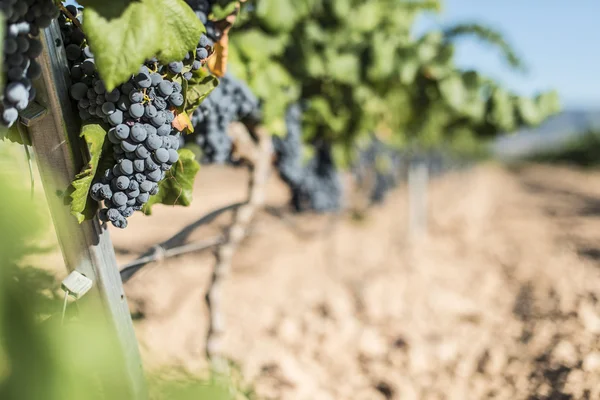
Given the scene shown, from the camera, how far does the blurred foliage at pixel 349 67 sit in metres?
2.37

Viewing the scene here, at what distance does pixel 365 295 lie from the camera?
164 inches

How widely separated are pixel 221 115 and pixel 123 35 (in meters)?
0.99

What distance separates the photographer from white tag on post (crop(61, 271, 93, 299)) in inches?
42.1

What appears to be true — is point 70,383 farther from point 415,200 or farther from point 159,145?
point 415,200

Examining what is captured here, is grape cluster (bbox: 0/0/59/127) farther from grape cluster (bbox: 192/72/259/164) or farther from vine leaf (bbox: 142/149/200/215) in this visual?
grape cluster (bbox: 192/72/259/164)

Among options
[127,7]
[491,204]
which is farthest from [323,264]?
[491,204]

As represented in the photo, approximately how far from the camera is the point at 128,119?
979 millimetres

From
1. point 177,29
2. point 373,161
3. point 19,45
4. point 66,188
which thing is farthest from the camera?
point 373,161

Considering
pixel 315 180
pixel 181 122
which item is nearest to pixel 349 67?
pixel 315 180

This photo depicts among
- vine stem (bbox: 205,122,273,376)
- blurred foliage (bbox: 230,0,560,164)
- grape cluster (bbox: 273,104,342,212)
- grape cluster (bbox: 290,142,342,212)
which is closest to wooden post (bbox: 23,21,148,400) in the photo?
vine stem (bbox: 205,122,273,376)

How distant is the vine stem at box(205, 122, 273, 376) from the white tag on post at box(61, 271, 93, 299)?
48.2 inches

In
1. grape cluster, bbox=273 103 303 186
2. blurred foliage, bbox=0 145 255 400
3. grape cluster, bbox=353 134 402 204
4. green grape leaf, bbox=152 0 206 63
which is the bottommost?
grape cluster, bbox=353 134 402 204

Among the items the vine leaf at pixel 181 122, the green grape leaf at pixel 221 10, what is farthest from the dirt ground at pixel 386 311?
the green grape leaf at pixel 221 10

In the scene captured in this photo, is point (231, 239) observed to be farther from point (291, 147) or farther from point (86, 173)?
point (86, 173)
